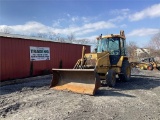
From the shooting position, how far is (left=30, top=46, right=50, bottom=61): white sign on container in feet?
41.3

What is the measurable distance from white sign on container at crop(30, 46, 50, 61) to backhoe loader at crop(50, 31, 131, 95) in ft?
13.2

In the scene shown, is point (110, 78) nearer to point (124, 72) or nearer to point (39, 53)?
point (124, 72)

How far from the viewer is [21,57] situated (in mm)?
11789

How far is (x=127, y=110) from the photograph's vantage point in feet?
18.6

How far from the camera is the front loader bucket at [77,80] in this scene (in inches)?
302

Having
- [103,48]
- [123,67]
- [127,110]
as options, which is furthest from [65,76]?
[127,110]

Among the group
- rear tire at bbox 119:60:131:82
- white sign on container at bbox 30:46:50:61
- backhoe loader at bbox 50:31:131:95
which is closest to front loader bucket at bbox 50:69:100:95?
backhoe loader at bbox 50:31:131:95

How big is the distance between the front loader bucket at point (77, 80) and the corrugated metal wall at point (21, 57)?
330 centimetres

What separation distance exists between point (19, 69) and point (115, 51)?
17.6 ft

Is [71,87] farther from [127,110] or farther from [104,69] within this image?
[127,110]

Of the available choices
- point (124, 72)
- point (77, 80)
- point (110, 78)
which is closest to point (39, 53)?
point (77, 80)

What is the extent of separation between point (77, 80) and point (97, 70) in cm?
99

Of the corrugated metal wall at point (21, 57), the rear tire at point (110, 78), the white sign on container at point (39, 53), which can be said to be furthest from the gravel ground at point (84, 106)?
the white sign on container at point (39, 53)

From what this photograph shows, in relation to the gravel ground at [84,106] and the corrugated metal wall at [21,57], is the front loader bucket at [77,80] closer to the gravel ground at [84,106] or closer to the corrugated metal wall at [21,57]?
→ the gravel ground at [84,106]
